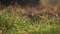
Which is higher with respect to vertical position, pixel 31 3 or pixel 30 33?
pixel 31 3

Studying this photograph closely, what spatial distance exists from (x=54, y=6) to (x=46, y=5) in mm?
183

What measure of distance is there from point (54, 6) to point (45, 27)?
89 centimetres

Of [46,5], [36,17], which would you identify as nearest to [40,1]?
[46,5]

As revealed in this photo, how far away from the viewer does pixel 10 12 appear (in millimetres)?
6051

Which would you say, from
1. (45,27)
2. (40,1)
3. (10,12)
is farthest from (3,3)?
(45,27)

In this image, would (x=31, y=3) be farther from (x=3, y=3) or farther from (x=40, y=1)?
(x=3, y=3)

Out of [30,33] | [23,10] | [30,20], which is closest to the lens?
[30,33]

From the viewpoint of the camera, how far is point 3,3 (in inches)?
249

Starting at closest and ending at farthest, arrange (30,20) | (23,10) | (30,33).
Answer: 1. (30,33)
2. (30,20)
3. (23,10)

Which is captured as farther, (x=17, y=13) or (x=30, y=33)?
(x=17, y=13)

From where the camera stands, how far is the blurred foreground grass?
550cm

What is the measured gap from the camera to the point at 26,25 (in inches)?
224

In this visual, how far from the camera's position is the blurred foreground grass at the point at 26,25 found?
217 inches

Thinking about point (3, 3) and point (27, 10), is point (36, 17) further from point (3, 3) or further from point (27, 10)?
point (3, 3)
